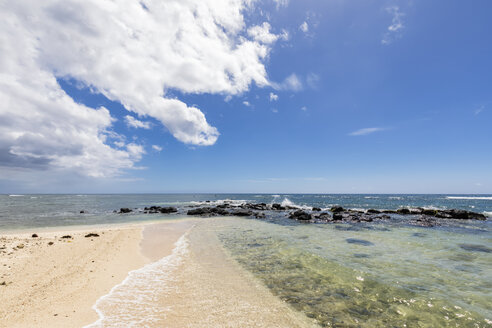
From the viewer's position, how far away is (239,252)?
12.7 meters

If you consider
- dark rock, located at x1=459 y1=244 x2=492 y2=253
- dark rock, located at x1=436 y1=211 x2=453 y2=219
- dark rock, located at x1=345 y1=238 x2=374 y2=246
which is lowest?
dark rock, located at x1=436 y1=211 x2=453 y2=219

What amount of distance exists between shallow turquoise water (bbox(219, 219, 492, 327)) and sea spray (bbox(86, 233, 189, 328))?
3558 millimetres

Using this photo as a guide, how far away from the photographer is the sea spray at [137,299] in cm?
551

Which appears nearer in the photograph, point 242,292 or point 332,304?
point 332,304

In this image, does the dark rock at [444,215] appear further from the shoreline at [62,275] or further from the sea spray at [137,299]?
the sea spray at [137,299]

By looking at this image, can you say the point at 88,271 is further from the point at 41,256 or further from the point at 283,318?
the point at 283,318

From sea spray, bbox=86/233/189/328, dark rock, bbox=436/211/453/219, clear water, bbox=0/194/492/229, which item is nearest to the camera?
sea spray, bbox=86/233/189/328

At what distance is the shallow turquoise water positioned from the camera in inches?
242

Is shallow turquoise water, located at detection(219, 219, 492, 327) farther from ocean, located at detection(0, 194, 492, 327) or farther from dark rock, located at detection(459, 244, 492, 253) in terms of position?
dark rock, located at detection(459, 244, 492, 253)

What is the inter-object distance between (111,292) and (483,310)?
36.6 feet

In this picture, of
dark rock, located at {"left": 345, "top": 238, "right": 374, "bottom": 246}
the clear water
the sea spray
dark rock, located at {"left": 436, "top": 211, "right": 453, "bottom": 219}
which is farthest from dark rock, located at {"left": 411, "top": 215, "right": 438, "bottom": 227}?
the sea spray

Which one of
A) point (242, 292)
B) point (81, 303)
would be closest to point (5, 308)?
point (81, 303)

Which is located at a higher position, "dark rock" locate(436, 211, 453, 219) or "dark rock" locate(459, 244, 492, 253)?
"dark rock" locate(459, 244, 492, 253)

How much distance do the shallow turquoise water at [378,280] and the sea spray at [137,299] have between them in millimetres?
3558
